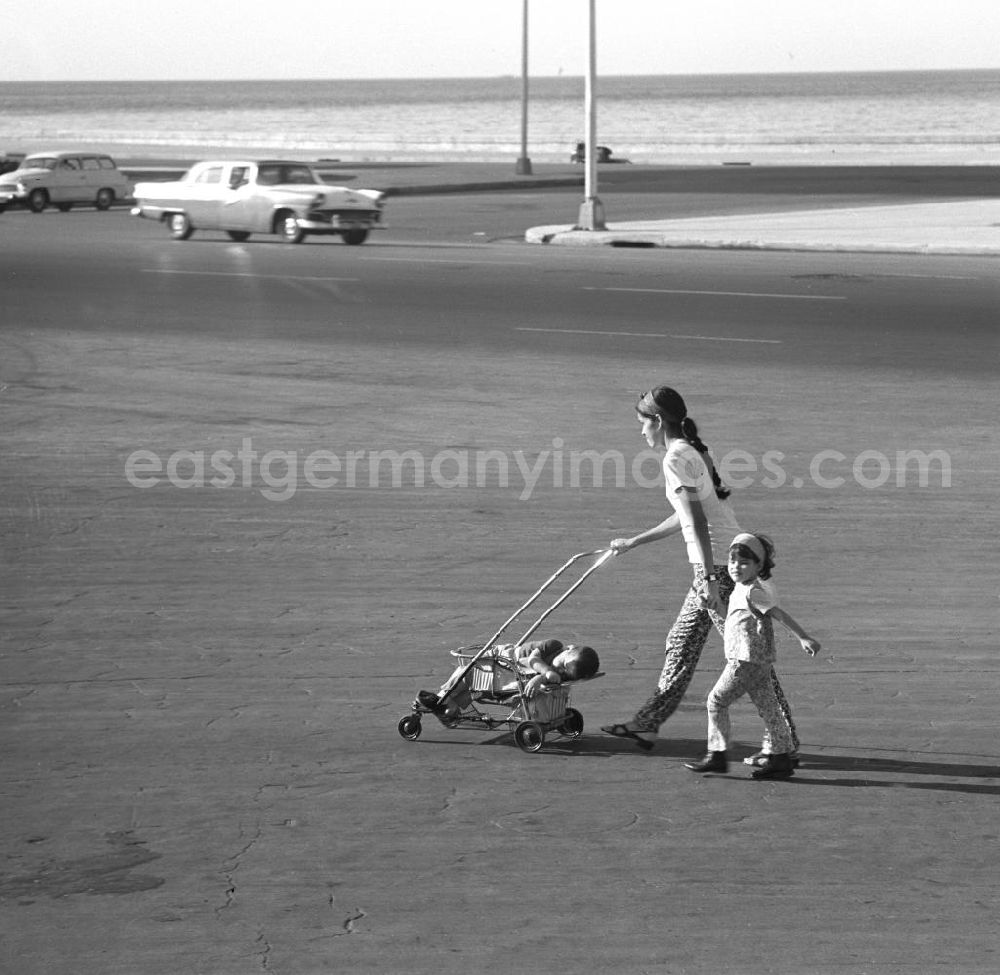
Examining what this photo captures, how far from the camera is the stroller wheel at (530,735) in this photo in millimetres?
6871

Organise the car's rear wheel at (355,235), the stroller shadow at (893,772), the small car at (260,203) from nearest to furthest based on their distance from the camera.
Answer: the stroller shadow at (893,772) → the small car at (260,203) → the car's rear wheel at (355,235)

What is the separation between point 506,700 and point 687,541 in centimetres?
98

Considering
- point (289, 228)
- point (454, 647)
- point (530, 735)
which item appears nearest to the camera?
point (530, 735)

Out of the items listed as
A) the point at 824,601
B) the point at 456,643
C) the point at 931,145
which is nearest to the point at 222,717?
the point at 456,643

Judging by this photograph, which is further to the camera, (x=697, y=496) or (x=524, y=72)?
(x=524, y=72)

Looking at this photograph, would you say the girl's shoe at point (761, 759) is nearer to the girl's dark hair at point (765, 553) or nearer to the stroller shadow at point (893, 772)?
the stroller shadow at point (893, 772)

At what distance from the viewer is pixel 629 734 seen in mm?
6973

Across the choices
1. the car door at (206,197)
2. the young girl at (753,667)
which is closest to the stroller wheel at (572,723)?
the young girl at (753,667)

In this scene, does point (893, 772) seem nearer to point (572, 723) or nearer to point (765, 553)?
point (765, 553)

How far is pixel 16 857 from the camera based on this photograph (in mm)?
5746

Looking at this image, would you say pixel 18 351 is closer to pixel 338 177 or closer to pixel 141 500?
pixel 141 500

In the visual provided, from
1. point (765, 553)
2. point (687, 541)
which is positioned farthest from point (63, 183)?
point (765, 553)

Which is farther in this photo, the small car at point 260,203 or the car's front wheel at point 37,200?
the car's front wheel at point 37,200

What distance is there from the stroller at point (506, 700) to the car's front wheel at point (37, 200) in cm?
3947
